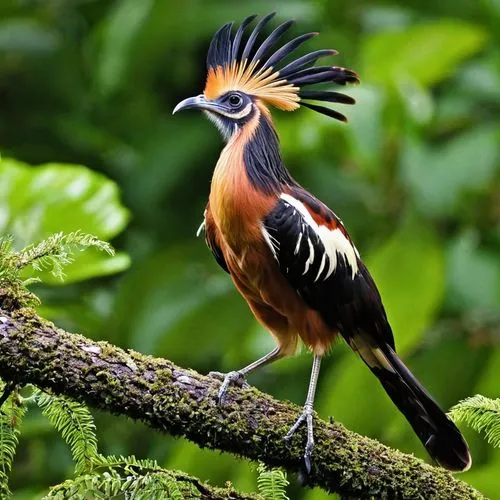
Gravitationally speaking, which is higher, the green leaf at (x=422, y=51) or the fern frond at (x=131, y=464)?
the green leaf at (x=422, y=51)

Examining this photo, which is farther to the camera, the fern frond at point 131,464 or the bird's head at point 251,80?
the bird's head at point 251,80

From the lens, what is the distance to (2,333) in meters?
2.14

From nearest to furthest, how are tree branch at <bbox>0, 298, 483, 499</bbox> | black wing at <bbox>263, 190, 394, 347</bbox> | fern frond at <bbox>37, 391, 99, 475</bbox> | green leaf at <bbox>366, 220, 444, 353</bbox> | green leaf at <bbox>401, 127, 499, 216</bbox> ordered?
tree branch at <bbox>0, 298, 483, 499</bbox>, fern frond at <bbox>37, 391, 99, 475</bbox>, black wing at <bbox>263, 190, 394, 347</bbox>, green leaf at <bbox>366, 220, 444, 353</bbox>, green leaf at <bbox>401, 127, 499, 216</bbox>

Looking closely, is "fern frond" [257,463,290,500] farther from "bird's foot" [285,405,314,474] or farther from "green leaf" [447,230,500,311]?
"green leaf" [447,230,500,311]

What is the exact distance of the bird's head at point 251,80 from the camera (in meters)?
3.16

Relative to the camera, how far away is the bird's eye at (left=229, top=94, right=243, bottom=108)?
3.28 metres

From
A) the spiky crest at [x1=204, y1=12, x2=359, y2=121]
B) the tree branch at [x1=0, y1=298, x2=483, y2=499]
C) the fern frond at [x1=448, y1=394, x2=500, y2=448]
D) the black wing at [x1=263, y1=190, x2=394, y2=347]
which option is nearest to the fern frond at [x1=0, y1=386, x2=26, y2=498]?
the tree branch at [x1=0, y1=298, x2=483, y2=499]

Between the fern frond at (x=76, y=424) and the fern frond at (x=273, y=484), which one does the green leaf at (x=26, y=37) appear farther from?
the fern frond at (x=273, y=484)

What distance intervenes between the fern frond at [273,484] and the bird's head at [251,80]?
1.17 metres

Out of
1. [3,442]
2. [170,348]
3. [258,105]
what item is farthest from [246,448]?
[170,348]

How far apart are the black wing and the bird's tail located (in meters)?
0.08

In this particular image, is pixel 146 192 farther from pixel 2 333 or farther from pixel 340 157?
pixel 2 333

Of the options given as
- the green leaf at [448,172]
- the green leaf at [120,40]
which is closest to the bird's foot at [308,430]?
the green leaf at [448,172]

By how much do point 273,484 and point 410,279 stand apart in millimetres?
1749
